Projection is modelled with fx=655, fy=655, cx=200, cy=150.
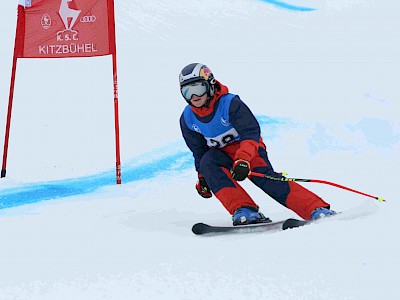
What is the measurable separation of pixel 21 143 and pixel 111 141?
3.52 ft

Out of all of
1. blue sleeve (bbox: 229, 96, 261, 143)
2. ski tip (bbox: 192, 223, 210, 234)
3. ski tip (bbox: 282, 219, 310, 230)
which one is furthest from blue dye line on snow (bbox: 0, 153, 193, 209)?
ski tip (bbox: 282, 219, 310, 230)

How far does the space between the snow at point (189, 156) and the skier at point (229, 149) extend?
300 mm

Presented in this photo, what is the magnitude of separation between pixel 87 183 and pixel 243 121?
93.6 inches

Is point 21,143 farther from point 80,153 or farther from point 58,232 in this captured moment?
point 58,232

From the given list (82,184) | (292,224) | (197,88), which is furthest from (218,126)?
(82,184)

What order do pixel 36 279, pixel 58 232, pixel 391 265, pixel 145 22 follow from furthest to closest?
pixel 145 22 → pixel 58 232 → pixel 36 279 → pixel 391 265

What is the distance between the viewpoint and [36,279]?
314cm

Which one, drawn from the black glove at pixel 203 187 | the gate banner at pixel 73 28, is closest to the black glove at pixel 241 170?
the black glove at pixel 203 187

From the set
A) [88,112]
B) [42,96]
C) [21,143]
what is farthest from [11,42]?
[21,143]

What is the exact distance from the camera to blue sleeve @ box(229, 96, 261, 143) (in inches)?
169

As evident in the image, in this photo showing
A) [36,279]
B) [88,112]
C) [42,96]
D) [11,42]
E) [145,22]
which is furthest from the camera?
[145,22]

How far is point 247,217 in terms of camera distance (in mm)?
4188

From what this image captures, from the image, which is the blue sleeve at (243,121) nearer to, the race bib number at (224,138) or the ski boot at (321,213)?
the race bib number at (224,138)

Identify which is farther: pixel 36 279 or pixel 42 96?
pixel 42 96
